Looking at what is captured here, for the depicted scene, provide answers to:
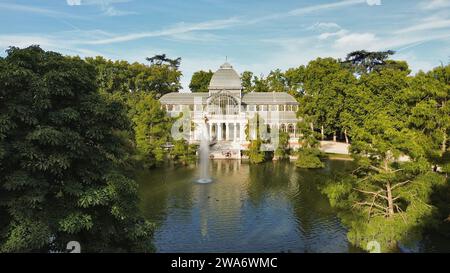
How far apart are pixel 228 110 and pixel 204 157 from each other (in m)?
9.66

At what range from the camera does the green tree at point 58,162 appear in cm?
1039

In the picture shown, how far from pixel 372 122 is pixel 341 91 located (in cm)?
3439

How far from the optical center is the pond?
783 inches

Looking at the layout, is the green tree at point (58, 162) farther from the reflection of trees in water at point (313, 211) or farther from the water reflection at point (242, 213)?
the reflection of trees in water at point (313, 211)

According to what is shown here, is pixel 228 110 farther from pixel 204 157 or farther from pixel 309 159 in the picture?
pixel 309 159

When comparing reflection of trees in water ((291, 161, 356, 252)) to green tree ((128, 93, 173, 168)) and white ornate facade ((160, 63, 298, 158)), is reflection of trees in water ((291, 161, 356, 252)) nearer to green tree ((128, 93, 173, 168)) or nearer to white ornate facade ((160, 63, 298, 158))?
green tree ((128, 93, 173, 168))

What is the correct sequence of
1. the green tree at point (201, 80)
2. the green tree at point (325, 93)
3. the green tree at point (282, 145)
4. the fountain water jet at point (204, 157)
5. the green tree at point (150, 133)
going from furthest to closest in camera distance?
the green tree at point (201, 80) → the green tree at point (325, 93) → the green tree at point (282, 145) → the green tree at point (150, 133) → the fountain water jet at point (204, 157)

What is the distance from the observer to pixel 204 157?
4628 centimetres

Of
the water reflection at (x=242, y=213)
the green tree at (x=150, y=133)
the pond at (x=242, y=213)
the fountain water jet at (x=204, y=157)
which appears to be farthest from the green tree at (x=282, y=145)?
the green tree at (x=150, y=133)

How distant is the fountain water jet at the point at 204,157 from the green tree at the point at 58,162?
71.0ft

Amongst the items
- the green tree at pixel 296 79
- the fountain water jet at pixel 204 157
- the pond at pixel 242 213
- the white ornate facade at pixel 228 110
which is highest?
the green tree at pixel 296 79

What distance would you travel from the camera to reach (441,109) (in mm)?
19656
